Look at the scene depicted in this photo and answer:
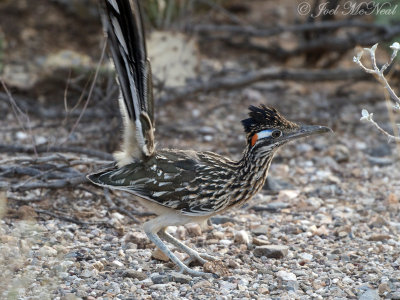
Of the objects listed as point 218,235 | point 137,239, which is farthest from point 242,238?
point 137,239

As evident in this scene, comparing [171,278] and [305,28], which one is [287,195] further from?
[305,28]

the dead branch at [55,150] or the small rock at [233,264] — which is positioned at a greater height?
the dead branch at [55,150]

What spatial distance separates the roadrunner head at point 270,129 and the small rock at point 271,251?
80 cm

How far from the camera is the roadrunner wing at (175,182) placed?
491 centimetres

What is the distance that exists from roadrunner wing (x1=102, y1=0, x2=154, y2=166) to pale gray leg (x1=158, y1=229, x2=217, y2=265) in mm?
698

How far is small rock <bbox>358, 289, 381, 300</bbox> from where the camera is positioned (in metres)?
4.54

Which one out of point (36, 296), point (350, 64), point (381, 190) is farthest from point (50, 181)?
point (350, 64)

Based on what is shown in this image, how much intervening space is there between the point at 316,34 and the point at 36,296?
671 cm

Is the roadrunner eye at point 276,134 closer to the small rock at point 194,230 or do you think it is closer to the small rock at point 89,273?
the small rock at point 194,230

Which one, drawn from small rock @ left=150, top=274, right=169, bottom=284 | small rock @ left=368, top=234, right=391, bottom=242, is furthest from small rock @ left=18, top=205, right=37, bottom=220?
small rock @ left=368, top=234, right=391, bottom=242

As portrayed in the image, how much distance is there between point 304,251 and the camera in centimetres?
543

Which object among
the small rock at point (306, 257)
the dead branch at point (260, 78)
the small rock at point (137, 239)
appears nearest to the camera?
the small rock at point (306, 257)

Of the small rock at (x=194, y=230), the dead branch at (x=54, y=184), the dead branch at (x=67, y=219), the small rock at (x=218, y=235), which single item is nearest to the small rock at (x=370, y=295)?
the small rock at (x=218, y=235)

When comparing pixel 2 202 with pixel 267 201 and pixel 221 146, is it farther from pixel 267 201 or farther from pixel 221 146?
pixel 221 146
